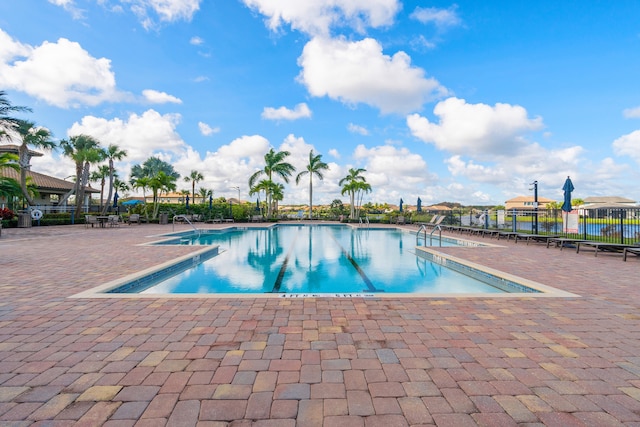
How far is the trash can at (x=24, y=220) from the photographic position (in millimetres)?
17281

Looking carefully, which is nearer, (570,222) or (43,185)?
(570,222)

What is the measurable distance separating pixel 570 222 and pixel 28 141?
32646mm

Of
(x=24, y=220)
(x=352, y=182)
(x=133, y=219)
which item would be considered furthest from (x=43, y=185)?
(x=352, y=182)

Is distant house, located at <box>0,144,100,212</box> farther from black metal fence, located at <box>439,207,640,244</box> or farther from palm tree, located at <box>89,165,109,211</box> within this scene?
→ black metal fence, located at <box>439,207,640,244</box>

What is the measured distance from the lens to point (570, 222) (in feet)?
36.8

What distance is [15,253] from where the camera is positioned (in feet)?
25.9

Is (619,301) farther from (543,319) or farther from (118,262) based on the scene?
(118,262)

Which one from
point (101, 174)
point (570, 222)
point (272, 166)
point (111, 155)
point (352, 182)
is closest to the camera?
point (570, 222)

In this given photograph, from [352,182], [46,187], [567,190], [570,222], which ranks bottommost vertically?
[570,222]

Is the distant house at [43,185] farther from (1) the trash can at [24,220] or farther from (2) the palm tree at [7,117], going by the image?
(1) the trash can at [24,220]

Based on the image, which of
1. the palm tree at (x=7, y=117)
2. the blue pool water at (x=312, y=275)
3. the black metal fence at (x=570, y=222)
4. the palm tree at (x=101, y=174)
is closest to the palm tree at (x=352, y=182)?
the black metal fence at (x=570, y=222)

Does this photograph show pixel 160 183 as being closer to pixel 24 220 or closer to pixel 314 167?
pixel 24 220

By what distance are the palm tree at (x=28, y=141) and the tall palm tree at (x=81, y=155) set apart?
245 centimetres

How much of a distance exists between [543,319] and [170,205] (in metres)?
29.6
